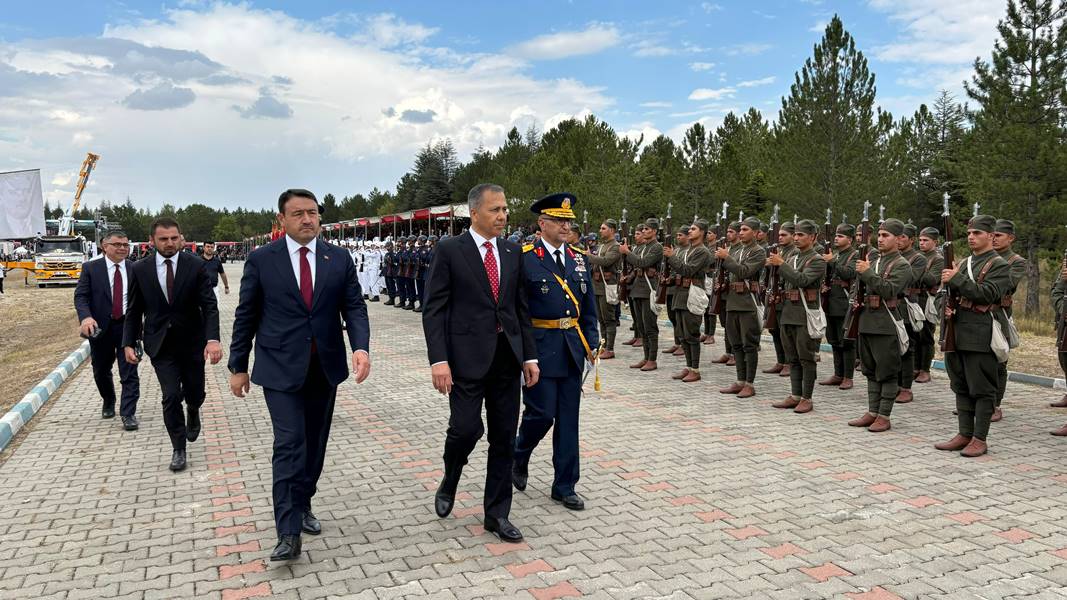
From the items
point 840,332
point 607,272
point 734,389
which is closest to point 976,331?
point 734,389

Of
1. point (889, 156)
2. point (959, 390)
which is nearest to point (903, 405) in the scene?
point (959, 390)

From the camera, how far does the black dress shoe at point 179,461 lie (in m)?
5.88

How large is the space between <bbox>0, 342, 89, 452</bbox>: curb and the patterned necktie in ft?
16.9

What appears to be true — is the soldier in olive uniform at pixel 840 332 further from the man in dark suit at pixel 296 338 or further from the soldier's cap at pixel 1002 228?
the man in dark suit at pixel 296 338

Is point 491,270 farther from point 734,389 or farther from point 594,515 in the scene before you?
point 734,389

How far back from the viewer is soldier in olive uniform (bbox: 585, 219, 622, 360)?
1129 centimetres

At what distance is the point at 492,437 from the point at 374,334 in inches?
438

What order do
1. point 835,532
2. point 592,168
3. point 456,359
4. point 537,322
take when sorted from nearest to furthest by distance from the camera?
1. point 456,359
2. point 835,532
3. point 537,322
4. point 592,168

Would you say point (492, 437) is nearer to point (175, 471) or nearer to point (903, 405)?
point (175, 471)

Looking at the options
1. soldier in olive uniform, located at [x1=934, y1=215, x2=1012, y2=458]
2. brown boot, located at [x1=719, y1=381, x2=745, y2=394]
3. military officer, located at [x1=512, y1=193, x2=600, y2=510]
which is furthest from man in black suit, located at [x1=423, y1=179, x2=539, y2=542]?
brown boot, located at [x1=719, y1=381, x2=745, y2=394]

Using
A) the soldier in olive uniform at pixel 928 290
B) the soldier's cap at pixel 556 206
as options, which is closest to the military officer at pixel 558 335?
the soldier's cap at pixel 556 206

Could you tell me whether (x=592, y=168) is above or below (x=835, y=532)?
above

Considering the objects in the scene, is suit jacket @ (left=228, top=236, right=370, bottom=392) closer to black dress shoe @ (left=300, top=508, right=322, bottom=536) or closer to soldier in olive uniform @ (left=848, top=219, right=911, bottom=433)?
black dress shoe @ (left=300, top=508, right=322, bottom=536)

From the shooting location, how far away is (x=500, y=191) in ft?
14.4
